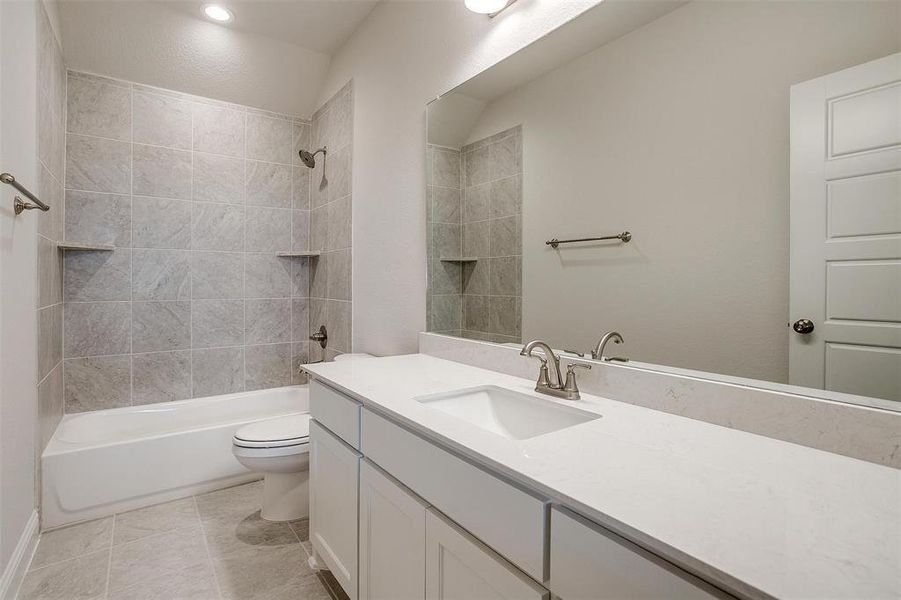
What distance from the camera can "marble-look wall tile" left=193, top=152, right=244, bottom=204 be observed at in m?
2.91

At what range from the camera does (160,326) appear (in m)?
2.81

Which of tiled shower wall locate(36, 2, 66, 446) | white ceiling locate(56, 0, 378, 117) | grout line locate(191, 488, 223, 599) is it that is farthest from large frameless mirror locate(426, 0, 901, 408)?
tiled shower wall locate(36, 2, 66, 446)

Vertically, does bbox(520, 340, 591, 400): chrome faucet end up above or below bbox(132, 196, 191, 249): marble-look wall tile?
below

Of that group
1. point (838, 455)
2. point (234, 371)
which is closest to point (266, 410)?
point (234, 371)

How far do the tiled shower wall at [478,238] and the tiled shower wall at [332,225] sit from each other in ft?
2.79

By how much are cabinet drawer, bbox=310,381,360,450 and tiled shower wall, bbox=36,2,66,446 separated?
1.37 meters

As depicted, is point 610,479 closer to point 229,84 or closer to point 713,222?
point 713,222

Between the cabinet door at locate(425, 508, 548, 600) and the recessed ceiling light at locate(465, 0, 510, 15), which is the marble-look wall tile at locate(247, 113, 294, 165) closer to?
the recessed ceiling light at locate(465, 0, 510, 15)

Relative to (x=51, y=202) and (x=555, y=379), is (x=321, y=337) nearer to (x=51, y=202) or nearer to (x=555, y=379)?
(x=51, y=202)

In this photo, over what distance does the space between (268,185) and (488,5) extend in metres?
2.14

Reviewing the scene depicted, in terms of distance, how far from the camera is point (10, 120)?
5.00 feet

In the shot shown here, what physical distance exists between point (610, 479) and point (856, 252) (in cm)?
63

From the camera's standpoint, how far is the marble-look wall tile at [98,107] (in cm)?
254

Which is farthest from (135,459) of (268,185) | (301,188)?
(301,188)
